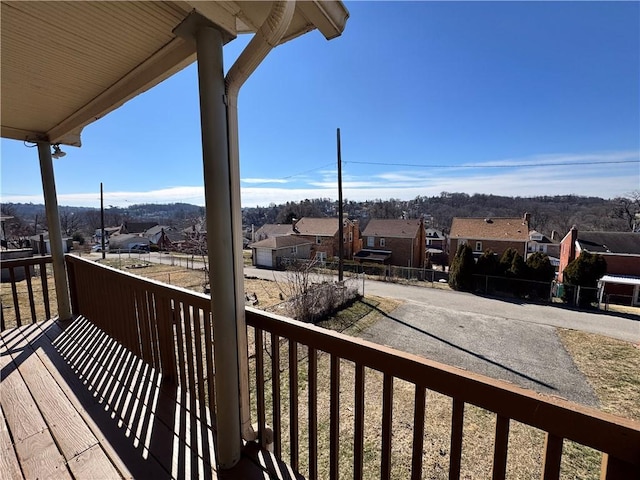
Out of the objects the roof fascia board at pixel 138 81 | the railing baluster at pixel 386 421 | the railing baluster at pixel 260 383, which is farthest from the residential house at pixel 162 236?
the railing baluster at pixel 386 421

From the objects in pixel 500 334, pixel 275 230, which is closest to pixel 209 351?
pixel 500 334

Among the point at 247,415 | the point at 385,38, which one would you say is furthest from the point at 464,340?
the point at 247,415

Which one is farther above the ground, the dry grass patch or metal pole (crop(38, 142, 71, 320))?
metal pole (crop(38, 142, 71, 320))

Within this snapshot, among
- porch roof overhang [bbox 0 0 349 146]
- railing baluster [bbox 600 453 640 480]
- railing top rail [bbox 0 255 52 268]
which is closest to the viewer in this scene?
railing baluster [bbox 600 453 640 480]

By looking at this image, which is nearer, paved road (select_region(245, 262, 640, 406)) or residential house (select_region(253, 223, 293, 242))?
paved road (select_region(245, 262, 640, 406))

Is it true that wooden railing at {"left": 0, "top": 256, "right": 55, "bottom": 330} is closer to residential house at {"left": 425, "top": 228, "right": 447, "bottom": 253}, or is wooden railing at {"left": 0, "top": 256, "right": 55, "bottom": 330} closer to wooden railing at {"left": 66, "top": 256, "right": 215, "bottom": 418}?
wooden railing at {"left": 66, "top": 256, "right": 215, "bottom": 418}

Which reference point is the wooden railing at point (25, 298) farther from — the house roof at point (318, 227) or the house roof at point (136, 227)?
the house roof at point (136, 227)

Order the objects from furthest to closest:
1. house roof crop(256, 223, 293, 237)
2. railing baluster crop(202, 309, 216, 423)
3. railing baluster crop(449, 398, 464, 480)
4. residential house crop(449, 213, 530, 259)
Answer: house roof crop(256, 223, 293, 237)
residential house crop(449, 213, 530, 259)
railing baluster crop(202, 309, 216, 423)
railing baluster crop(449, 398, 464, 480)

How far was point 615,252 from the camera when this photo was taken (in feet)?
51.3

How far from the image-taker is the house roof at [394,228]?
890 inches

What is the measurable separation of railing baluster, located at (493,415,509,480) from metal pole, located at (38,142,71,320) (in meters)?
4.11

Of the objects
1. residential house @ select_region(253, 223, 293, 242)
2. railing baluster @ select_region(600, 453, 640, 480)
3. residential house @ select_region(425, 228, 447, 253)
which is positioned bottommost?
residential house @ select_region(425, 228, 447, 253)

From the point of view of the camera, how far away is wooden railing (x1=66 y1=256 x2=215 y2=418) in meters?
1.81

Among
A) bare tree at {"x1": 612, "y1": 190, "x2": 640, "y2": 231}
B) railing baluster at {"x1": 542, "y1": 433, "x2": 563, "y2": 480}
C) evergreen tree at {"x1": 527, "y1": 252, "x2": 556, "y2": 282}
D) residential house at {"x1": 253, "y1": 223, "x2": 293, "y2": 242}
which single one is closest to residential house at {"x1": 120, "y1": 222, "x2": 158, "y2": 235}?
residential house at {"x1": 253, "y1": 223, "x2": 293, "y2": 242}
